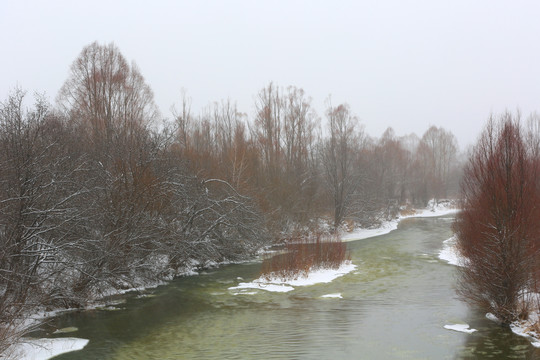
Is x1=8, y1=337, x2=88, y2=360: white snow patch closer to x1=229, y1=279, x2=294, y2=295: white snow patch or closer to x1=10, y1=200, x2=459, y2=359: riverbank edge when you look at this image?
x1=10, y1=200, x2=459, y2=359: riverbank edge

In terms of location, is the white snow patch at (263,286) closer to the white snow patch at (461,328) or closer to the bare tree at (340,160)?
the white snow patch at (461,328)

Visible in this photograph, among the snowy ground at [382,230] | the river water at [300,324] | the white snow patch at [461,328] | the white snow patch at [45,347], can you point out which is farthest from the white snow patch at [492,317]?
the snowy ground at [382,230]

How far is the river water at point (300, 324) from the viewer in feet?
28.5

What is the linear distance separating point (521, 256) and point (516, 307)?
1258 millimetres

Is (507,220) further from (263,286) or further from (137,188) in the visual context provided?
(137,188)

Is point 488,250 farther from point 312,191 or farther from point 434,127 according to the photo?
point 434,127

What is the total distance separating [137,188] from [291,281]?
21.7ft

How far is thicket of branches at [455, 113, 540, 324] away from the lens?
30.0 ft

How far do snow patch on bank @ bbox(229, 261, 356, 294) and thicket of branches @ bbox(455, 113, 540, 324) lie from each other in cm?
685

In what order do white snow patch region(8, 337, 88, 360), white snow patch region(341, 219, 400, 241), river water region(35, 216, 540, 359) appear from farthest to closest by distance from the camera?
white snow patch region(341, 219, 400, 241)
river water region(35, 216, 540, 359)
white snow patch region(8, 337, 88, 360)

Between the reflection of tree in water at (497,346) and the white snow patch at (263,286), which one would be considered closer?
the reflection of tree in water at (497,346)

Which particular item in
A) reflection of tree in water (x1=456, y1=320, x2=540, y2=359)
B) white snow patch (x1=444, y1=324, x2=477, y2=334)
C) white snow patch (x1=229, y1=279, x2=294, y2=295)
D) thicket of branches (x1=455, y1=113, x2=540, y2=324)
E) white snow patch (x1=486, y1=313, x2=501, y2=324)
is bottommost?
reflection of tree in water (x1=456, y1=320, x2=540, y2=359)

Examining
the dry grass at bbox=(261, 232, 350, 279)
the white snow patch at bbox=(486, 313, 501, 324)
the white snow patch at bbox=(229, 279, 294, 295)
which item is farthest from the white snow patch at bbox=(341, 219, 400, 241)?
the white snow patch at bbox=(486, 313, 501, 324)

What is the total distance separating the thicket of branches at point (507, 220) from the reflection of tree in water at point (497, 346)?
2.08ft
